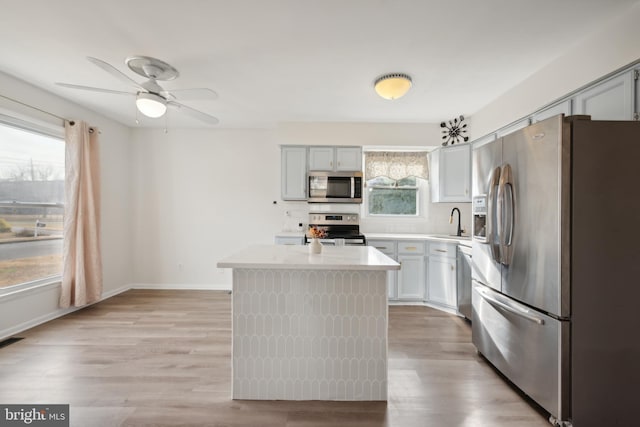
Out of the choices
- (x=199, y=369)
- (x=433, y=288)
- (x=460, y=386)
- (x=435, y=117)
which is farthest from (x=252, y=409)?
(x=435, y=117)

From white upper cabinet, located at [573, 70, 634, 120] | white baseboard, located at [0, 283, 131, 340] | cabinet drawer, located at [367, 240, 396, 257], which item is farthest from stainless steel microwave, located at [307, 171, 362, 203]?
white baseboard, located at [0, 283, 131, 340]

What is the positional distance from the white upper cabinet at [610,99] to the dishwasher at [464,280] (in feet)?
5.44

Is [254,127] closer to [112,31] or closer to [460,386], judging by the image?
[112,31]

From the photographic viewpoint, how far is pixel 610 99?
1.92 m

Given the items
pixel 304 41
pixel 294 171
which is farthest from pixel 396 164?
pixel 304 41


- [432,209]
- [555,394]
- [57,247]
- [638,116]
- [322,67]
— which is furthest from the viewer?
[432,209]

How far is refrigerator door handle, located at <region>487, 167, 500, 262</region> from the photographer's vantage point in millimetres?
2045

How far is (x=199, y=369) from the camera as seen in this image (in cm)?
219

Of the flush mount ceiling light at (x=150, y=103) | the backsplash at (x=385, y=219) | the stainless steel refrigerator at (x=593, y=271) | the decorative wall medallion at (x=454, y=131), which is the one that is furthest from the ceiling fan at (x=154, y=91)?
the decorative wall medallion at (x=454, y=131)

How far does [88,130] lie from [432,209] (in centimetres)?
492

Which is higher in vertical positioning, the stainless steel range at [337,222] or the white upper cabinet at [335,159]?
the white upper cabinet at [335,159]

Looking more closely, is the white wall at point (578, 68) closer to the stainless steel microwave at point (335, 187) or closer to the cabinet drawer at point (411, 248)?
the cabinet drawer at point (411, 248)

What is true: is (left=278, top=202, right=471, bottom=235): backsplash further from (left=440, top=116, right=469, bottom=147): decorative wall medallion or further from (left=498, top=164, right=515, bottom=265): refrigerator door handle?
(left=498, top=164, right=515, bottom=265): refrigerator door handle

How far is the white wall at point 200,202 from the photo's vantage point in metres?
4.48
